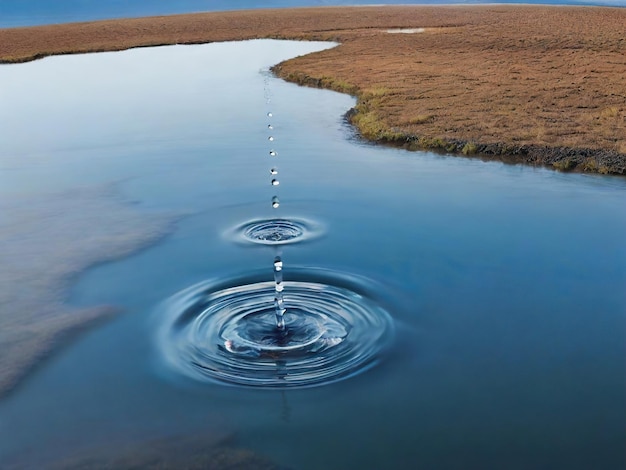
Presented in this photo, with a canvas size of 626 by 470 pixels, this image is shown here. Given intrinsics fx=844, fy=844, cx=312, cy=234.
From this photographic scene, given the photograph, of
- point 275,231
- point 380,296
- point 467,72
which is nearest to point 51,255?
point 275,231

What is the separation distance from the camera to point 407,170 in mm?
19953

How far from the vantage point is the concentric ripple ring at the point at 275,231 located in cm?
1495

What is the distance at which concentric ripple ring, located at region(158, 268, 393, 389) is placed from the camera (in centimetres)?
1015

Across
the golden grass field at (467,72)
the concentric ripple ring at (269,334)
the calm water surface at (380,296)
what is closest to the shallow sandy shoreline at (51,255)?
the calm water surface at (380,296)

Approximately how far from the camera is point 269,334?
1098cm

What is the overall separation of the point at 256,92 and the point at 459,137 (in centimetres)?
1198

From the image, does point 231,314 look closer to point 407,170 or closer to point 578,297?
point 578,297

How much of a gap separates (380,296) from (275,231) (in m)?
3.66

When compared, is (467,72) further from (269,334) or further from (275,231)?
(269,334)

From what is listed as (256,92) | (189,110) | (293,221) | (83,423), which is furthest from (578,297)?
(256,92)

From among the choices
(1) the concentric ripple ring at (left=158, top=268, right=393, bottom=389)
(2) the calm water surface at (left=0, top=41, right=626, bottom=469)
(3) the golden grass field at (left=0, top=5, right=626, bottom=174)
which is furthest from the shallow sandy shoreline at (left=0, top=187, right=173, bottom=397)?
(3) the golden grass field at (left=0, top=5, right=626, bottom=174)

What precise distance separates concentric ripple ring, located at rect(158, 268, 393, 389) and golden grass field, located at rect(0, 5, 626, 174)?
9.76 metres

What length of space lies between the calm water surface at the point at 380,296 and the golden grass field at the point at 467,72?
1.69m

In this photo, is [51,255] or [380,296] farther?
[51,255]
